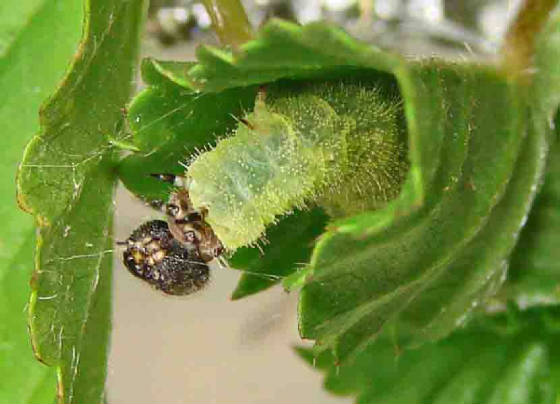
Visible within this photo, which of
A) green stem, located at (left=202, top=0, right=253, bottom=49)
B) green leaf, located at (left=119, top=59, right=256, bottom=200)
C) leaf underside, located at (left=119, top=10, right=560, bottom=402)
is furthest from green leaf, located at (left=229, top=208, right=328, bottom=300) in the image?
green stem, located at (left=202, top=0, right=253, bottom=49)

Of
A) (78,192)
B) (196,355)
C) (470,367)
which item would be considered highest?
(78,192)

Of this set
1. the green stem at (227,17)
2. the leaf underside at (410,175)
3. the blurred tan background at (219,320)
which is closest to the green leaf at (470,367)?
the leaf underside at (410,175)

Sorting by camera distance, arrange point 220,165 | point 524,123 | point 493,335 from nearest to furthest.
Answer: point 220,165 → point 524,123 → point 493,335

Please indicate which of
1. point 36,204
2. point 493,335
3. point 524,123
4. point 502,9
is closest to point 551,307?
point 493,335

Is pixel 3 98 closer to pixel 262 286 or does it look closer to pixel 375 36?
pixel 262 286

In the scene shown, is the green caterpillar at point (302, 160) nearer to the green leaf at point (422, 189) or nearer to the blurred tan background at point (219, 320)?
the green leaf at point (422, 189)

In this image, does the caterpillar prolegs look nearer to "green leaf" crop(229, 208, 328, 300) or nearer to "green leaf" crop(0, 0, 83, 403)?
"green leaf" crop(229, 208, 328, 300)

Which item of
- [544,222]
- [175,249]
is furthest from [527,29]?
[175,249]

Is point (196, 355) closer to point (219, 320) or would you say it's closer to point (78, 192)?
point (219, 320)
